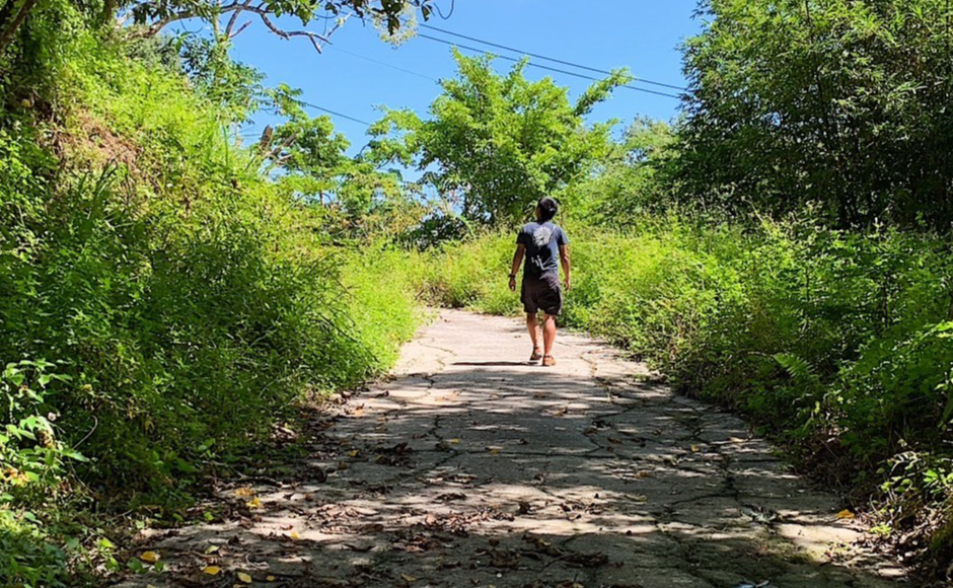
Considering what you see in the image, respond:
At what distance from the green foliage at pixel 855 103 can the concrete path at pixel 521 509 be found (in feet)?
19.0

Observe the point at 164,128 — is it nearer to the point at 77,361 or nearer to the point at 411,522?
the point at 77,361

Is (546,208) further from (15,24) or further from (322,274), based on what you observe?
(15,24)

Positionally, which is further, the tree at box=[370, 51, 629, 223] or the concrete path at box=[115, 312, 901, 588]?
the tree at box=[370, 51, 629, 223]

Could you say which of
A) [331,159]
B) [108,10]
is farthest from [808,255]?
[331,159]

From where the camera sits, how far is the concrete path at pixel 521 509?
2.87m

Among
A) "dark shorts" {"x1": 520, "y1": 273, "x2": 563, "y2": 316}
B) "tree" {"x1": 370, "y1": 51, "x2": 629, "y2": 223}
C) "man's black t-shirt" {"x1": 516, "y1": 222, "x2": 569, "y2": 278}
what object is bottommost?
"dark shorts" {"x1": 520, "y1": 273, "x2": 563, "y2": 316}

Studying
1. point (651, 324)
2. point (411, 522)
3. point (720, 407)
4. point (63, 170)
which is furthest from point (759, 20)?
point (411, 522)

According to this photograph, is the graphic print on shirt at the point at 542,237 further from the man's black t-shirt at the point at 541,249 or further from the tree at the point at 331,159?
the tree at the point at 331,159

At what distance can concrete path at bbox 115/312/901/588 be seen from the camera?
2873 mm

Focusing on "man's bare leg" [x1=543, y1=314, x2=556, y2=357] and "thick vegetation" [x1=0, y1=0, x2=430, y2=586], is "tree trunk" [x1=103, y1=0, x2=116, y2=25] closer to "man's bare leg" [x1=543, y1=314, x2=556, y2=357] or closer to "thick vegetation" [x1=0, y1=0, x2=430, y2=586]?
"thick vegetation" [x1=0, y1=0, x2=430, y2=586]

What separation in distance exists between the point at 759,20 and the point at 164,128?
8150 mm

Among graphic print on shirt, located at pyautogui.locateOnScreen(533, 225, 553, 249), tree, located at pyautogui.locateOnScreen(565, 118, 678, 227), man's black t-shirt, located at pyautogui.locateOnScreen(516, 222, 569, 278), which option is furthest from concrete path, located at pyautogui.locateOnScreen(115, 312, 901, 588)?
tree, located at pyautogui.locateOnScreen(565, 118, 678, 227)

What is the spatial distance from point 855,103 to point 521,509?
29.0 feet

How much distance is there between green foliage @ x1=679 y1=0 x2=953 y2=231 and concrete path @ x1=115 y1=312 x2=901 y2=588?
5.79m
